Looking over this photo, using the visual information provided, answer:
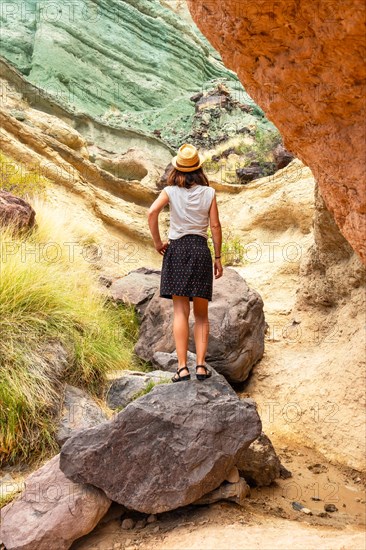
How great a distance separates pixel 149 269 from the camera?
7676mm

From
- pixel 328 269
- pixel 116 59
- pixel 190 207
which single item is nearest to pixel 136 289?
pixel 328 269

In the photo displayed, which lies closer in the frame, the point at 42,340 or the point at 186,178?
the point at 186,178

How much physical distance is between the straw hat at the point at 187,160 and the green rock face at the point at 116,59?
13.4 meters

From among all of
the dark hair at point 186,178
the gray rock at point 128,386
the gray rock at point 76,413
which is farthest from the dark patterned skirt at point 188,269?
Result: the gray rock at point 76,413

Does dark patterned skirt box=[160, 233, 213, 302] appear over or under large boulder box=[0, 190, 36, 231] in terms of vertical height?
over

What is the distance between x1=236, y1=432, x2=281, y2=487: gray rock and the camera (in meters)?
4.21

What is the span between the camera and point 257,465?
4.20 m

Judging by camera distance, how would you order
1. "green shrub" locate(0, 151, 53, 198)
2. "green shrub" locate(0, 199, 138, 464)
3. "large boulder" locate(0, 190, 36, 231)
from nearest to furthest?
"green shrub" locate(0, 199, 138, 464) → "large boulder" locate(0, 190, 36, 231) → "green shrub" locate(0, 151, 53, 198)

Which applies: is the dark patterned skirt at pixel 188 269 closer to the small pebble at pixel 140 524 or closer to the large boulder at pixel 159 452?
the large boulder at pixel 159 452

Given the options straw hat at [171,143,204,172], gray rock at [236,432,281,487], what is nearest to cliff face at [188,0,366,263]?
straw hat at [171,143,204,172]

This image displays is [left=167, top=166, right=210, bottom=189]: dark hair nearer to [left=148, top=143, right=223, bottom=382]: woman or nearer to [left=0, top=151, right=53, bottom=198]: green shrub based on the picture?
[left=148, top=143, right=223, bottom=382]: woman

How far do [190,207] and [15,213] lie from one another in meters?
3.91

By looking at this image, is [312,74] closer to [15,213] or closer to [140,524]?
[140,524]

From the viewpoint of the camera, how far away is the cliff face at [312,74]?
94.5 inches
